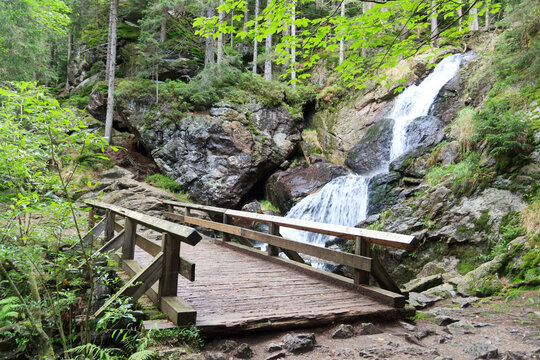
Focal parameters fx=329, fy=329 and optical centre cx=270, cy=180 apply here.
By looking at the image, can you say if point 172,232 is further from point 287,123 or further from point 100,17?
point 100,17

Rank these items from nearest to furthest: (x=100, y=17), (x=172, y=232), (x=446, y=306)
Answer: (x=172, y=232)
(x=446, y=306)
(x=100, y=17)

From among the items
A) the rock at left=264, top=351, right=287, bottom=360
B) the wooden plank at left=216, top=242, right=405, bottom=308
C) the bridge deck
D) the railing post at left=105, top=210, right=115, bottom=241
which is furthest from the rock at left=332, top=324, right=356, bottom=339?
the railing post at left=105, top=210, right=115, bottom=241

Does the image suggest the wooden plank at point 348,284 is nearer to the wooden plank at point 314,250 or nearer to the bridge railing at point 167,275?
the wooden plank at point 314,250

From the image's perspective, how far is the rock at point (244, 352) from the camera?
9.74ft

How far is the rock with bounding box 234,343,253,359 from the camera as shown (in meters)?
2.97

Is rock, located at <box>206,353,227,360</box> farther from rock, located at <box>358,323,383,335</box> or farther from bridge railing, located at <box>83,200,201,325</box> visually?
rock, located at <box>358,323,383,335</box>

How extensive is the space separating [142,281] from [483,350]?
347 centimetres

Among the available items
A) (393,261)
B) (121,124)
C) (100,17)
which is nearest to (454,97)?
(393,261)

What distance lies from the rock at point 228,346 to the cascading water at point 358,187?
893 centimetres

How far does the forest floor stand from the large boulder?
12.2 meters

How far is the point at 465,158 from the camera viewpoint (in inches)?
370

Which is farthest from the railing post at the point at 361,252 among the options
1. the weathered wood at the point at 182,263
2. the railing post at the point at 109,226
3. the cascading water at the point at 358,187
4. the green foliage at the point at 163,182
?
the green foliage at the point at 163,182

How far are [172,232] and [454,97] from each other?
1568cm

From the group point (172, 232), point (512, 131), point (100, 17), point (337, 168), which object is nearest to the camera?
point (172, 232)
